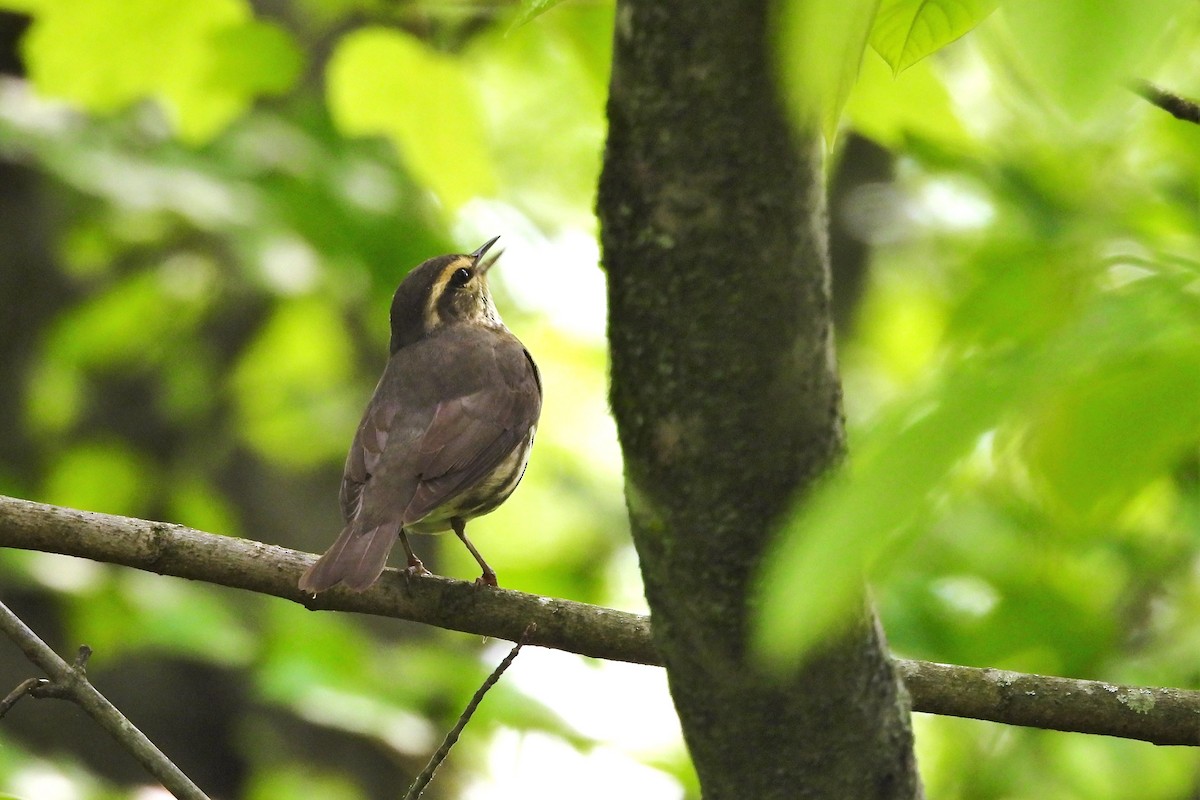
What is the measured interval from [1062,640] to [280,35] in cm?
345

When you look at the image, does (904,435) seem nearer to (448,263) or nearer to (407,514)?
(407,514)

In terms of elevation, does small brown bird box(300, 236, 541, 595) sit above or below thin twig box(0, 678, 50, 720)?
above

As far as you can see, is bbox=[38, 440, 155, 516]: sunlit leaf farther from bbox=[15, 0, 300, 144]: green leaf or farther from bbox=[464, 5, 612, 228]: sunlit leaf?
bbox=[15, 0, 300, 144]: green leaf

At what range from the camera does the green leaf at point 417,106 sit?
11.8 ft

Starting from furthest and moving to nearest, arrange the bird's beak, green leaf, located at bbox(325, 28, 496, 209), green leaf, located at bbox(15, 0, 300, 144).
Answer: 1. the bird's beak
2. green leaf, located at bbox(325, 28, 496, 209)
3. green leaf, located at bbox(15, 0, 300, 144)

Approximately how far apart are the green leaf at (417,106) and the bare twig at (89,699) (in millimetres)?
1702

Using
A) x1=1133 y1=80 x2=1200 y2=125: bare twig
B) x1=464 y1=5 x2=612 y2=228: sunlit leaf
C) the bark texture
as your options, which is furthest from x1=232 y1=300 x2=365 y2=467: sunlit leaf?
x1=1133 y1=80 x2=1200 y2=125: bare twig

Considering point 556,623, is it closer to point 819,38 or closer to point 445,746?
point 445,746

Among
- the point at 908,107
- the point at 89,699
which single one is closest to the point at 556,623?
the point at 89,699

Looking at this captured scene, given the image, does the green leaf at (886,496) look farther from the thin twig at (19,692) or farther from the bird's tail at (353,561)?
the bird's tail at (353,561)

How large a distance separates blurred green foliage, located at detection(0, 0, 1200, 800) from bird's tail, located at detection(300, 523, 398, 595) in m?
1.04

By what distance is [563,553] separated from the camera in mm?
9906

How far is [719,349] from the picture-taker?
5.35 feet

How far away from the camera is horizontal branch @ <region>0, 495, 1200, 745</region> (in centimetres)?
269
